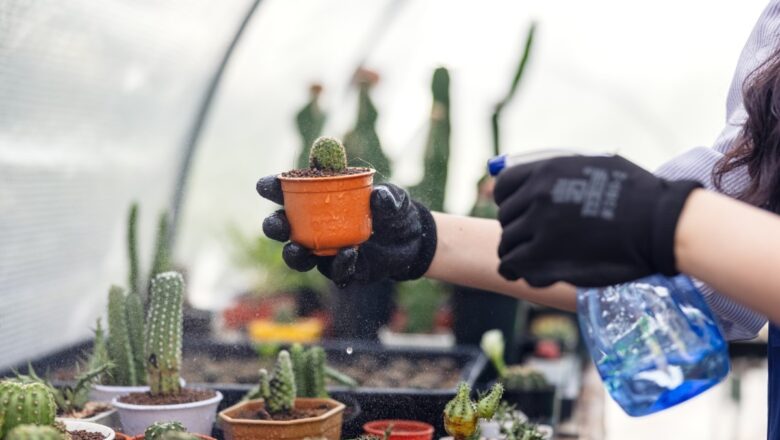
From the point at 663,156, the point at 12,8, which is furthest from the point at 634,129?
the point at 12,8

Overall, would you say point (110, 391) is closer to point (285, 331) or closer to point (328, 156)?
point (328, 156)

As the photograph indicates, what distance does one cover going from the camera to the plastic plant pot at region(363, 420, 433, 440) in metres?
1.98

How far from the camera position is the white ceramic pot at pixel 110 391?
81.0 inches

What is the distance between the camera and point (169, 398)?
1.93 metres

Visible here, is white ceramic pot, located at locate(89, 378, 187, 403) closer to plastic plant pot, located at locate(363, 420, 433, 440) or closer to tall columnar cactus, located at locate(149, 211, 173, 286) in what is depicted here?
tall columnar cactus, located at locate(149, 211, 173, 286)

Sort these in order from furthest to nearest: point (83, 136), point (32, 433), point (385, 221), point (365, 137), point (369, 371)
A: 1. point (369, 371)
2. point (83, 136)
3. point (365, 137)
4. point (385, 221)
5. point (32, 433)

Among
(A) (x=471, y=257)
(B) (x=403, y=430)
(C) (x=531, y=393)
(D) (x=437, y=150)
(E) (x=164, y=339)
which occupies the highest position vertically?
(D) (x=437, y=150)

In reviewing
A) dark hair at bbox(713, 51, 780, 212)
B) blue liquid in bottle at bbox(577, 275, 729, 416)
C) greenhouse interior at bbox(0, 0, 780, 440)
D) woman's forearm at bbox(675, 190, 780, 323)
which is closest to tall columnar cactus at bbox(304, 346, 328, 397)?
greenhouse interior at bbox(0, 0, 780, 440)

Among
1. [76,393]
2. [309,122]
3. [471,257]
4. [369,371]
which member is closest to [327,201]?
[471,257]

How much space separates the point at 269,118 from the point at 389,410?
6.15 ft

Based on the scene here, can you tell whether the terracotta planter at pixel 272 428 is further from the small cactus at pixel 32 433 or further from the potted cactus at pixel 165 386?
the small cactus at pixel 32 433

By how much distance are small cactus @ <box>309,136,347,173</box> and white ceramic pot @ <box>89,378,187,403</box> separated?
2.23 ft

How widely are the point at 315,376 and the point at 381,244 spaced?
49cm

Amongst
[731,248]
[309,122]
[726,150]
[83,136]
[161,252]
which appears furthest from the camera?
[83,136]
